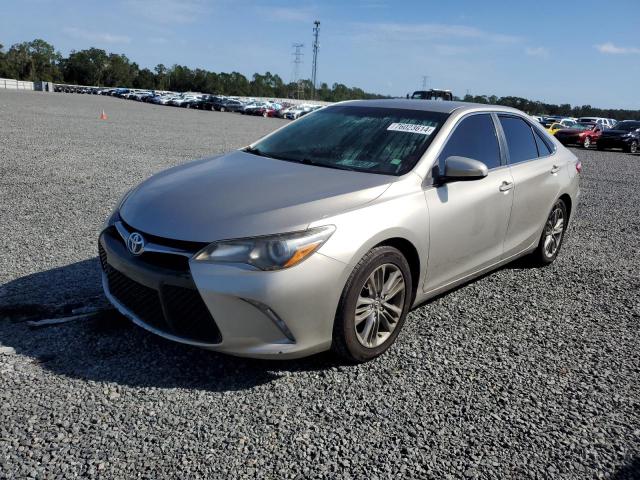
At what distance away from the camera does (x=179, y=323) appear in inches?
121

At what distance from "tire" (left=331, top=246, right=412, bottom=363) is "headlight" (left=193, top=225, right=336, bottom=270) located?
400mm

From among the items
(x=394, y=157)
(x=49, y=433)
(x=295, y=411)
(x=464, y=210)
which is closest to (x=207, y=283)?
(x=295, y=411)

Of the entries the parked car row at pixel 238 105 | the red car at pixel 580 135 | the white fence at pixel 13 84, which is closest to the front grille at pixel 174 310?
the red car at pixel 580 135

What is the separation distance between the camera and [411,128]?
4.19m

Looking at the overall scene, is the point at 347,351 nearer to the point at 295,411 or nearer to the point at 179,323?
the point at 295,411

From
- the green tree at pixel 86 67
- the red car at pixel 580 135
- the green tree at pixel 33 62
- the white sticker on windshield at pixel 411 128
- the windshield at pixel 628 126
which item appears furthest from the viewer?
the green tree at pixel 86 67

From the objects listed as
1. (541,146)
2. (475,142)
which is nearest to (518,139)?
(541,146)

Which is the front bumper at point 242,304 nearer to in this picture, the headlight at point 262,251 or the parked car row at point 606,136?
the headlight at point 262,251

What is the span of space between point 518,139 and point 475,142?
34.4 inches

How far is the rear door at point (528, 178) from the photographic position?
4781 mm

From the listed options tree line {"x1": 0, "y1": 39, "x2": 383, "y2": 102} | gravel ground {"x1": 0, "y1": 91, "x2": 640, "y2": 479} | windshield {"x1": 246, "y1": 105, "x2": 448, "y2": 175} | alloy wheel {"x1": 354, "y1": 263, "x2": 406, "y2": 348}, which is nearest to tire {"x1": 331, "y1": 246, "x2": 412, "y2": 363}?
alloy wheel {"x1": 354, "y1": 263, "x2": 406, "y2": 348}

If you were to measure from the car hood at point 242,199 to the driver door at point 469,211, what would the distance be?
524 millimetres

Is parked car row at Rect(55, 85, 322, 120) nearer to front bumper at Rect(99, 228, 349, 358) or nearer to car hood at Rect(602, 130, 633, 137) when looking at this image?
car hood at Rect(602, 130, 633, 137)

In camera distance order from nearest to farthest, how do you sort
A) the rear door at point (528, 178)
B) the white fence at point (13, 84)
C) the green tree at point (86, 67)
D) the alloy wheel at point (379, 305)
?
1. the alloy wheel at point (379, 305)
2. the rear door at point (528, 178)
3. the white fence at point (13, 84)
4. the green tree at point (86, 67)
